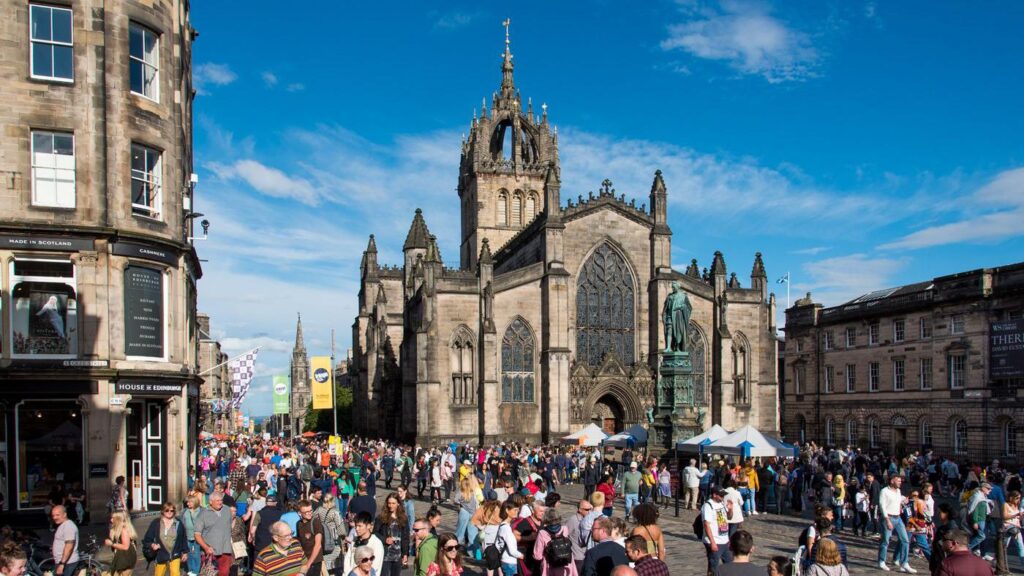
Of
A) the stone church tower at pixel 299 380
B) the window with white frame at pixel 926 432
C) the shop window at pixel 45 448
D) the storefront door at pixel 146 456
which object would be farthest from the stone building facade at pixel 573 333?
the stone church tower at pixel 299 380

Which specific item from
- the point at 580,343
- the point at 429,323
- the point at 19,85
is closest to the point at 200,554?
the point at 19,85

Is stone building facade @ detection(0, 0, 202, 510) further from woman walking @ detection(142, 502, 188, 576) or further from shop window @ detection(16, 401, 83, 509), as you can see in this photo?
woman walking @ detection(142, 502, 188, 576)

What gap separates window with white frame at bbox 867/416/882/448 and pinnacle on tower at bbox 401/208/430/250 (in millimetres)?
32181

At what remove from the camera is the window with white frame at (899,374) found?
4593cm

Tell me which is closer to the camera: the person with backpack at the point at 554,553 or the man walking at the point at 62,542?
the person with backpack at the point at 554,553

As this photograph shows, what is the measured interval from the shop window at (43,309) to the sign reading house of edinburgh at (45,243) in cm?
36

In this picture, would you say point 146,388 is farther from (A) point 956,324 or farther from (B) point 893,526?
(A) point 956,324

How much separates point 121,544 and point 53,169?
12323mm

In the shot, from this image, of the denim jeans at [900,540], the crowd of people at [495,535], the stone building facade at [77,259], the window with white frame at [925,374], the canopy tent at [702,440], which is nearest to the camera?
the crowd of people at [495,535]

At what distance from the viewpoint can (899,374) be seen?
46312mm

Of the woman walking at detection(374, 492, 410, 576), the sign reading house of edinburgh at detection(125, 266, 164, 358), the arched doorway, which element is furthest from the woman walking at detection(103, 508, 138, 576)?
the arched doorway

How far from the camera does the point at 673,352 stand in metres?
27.9

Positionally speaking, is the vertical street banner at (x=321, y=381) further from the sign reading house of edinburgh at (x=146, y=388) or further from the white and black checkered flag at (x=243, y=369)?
the sign reading house of edinburgh at (x=146, y=388)

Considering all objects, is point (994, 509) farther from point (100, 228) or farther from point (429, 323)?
Result: point (429, 323)
